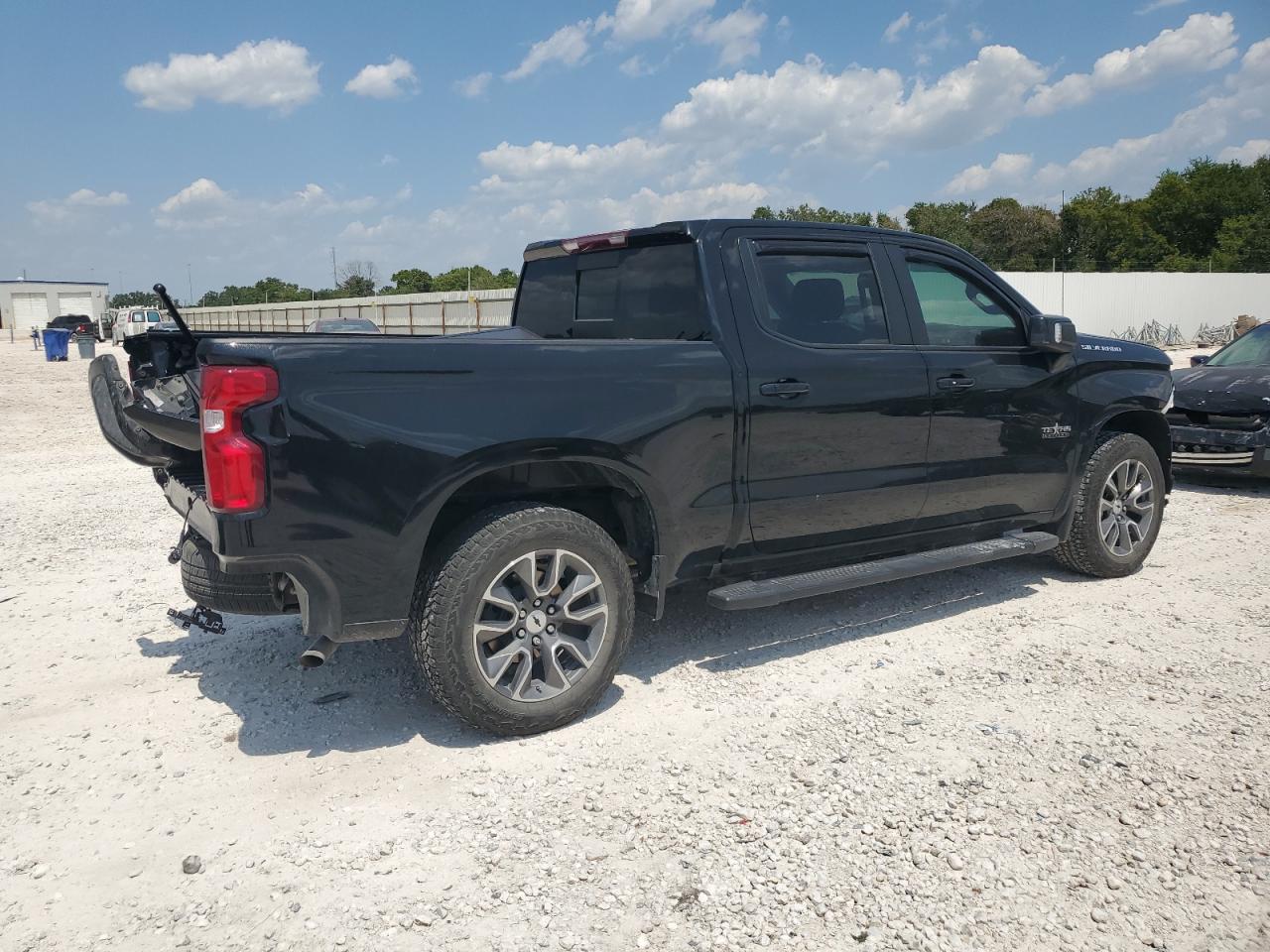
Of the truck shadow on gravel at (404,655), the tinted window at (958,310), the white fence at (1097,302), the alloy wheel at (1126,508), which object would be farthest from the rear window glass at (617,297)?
the white fence at (1097,302)

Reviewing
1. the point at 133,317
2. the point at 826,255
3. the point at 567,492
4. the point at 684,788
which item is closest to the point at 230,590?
the point at 567,492

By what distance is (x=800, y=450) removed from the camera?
13.6ft

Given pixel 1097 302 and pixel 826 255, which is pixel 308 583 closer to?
pixel 826 255

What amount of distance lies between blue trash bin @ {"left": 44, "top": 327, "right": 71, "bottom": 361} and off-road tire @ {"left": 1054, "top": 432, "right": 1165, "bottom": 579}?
33.1 metres

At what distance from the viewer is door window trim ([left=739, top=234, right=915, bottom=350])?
4.17 meters

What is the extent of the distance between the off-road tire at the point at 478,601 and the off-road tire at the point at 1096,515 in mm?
3214

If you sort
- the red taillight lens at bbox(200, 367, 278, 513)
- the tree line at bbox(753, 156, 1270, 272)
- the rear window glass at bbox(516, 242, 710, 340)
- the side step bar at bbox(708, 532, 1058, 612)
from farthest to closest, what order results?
the tree line at bbox(753, 156, 1270, 272)
the rear window glass at bbox(516, 242, 710, 340)
the side step bar at bbox(708, 532, 1058, 612)
the red taillight lens at bbox(200, 367, 278, 513)

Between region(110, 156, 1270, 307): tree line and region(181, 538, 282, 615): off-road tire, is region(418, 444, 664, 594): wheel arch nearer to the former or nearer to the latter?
→ region(181, 538, 282, 615): off-road tire

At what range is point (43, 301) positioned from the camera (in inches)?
3145

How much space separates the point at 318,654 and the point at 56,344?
33302 mm

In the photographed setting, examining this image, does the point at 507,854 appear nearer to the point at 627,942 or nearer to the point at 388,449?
the point at 627,942

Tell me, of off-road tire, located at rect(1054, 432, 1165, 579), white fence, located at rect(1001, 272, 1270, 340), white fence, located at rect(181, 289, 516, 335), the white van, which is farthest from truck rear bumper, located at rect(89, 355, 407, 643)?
the white van

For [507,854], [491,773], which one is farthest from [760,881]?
[491,773]

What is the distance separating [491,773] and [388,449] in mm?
1234
